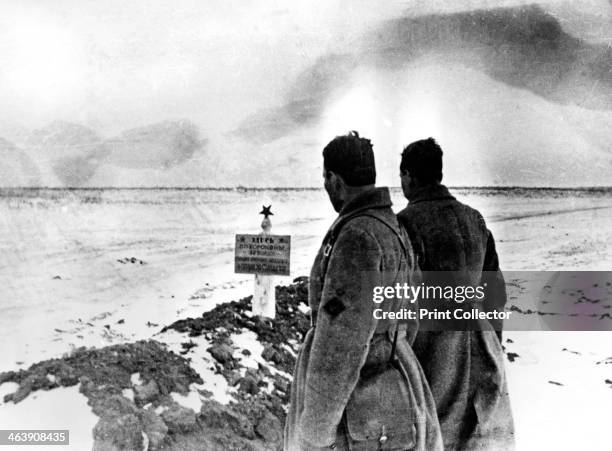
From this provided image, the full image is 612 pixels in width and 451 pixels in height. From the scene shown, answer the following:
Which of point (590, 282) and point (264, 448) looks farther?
point (590, 282)

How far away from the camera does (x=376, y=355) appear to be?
4.05ft

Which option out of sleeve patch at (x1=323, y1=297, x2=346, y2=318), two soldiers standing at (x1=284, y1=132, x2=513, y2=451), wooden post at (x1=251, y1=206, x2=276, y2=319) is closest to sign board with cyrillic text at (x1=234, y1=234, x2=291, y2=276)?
wooden post at (x1=251, y1=206, x2=276, y2=319)

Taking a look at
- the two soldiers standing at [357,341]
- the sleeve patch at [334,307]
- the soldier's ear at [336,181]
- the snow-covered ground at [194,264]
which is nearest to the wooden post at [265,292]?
the snow-covered ground at [194,264]

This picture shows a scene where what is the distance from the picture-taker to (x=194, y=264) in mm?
3314

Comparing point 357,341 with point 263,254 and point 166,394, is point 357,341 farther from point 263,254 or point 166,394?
point 263,254

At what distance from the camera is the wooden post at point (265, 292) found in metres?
2.82

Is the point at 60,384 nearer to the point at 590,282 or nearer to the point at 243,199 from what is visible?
the point at 243,199

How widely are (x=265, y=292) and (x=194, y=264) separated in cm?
70

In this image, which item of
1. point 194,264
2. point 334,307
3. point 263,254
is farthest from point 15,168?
point 334,307

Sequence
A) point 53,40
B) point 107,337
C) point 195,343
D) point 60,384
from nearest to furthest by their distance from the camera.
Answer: point 60,384 → point 195,343 → point 107,337 → point 53,40

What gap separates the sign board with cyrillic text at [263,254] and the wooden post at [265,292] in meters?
0.06

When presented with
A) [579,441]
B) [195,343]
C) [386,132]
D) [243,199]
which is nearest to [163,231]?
[243,199]

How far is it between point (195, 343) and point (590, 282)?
2.58 m

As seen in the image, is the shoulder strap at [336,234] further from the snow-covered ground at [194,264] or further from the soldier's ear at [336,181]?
the snow-covered ground at [194,264]
